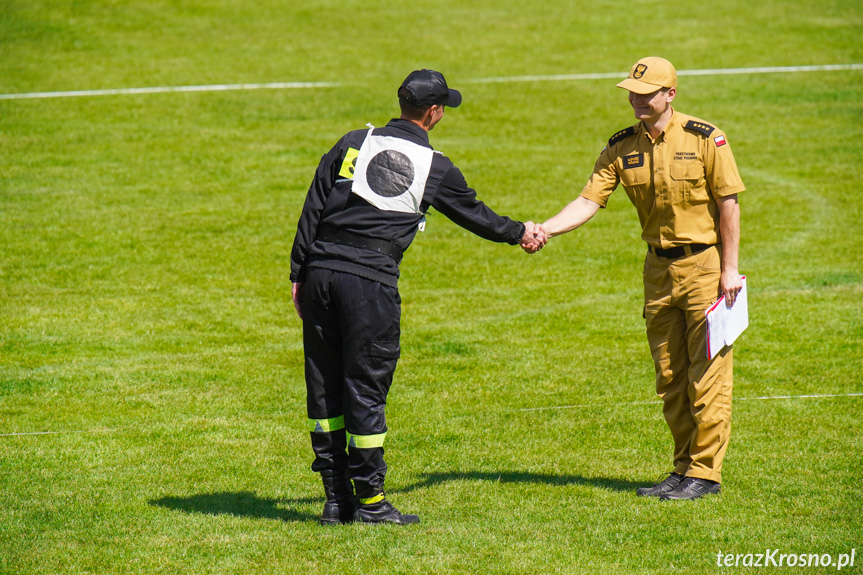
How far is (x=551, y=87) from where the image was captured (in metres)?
20.4

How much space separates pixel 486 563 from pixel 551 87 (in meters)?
16.5

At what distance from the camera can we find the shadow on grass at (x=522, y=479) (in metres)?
6.34

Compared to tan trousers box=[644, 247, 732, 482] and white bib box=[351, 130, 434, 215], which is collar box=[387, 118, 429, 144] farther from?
tan trousers box=[644, 247, 732, 482]

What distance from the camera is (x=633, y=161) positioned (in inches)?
237

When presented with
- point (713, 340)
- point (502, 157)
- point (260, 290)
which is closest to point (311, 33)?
point (502, 157)

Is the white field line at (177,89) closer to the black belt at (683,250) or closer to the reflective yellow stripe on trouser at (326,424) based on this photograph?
the black belt at (683,250)

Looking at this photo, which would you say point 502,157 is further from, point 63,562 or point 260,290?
point 63,562

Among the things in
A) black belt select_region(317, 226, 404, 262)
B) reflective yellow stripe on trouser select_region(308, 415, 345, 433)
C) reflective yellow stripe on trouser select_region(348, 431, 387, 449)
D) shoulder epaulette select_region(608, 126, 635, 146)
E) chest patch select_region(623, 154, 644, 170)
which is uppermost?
shoulder epaulette select_region(608, 126, 635, 146)

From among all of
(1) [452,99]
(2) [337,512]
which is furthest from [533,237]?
(2) [337,512]

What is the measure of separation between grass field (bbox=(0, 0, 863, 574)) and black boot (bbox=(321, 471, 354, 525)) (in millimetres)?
131

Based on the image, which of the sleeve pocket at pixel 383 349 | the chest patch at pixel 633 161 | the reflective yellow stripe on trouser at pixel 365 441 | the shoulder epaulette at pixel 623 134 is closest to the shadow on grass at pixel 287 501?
the reflective yellow stripe on trouser at pixel 365 441

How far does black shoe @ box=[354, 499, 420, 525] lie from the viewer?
550cm

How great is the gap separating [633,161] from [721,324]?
1.10 metres

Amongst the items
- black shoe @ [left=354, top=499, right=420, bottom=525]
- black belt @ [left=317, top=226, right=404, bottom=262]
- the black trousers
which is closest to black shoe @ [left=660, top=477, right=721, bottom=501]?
black shoe @ [left=354, top=499, right=420, bottom=525]
